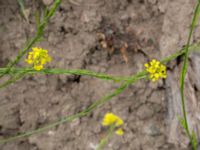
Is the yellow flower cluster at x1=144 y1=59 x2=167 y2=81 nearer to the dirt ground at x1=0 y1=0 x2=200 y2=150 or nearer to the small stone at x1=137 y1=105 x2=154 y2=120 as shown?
the dirt ground at x1=0 y1=0 x2=200 y2=150

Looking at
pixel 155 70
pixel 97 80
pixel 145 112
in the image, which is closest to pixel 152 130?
pixel 145 112

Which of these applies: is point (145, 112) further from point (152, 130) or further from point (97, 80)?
point (97, 80)

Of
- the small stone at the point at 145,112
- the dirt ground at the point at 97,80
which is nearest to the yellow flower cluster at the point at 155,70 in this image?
the dirt ground at the point at 97,80

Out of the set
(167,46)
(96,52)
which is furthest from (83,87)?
Answer: (167,46)

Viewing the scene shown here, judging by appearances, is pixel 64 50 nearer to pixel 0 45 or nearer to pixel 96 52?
pixel 96 52

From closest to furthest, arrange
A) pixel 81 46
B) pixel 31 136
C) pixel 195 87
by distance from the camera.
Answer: pixel 195 87 < pixel 31 136 < pixel 81 46

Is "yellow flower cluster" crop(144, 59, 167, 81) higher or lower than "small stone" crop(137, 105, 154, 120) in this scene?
→ higher

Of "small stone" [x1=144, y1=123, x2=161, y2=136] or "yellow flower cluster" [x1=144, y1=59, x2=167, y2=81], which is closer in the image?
"yellow flower cluster" [x1=144, y1=59, x2=167, y2=81]

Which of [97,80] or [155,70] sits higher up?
[155,70]

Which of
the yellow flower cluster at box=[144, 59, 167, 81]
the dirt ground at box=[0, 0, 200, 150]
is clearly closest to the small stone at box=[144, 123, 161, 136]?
the dirt ground at box=[0, 0, 200, 150]
